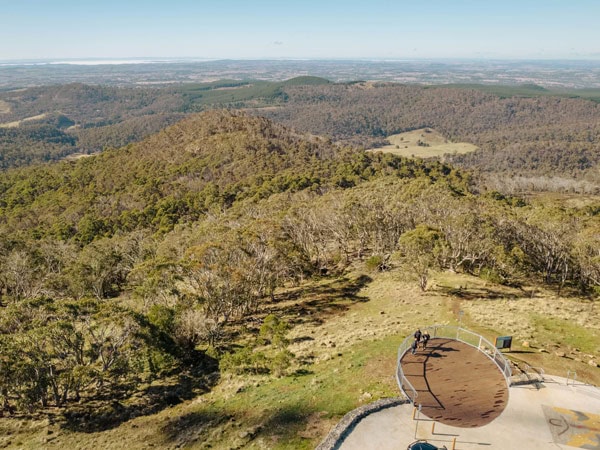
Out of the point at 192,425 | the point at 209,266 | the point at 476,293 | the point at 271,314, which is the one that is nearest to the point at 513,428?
the point at 192,425

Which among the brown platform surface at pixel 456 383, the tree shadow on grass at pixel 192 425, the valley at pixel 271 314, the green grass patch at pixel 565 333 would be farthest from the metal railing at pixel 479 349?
the tree shadow on grass at pixel 192 425

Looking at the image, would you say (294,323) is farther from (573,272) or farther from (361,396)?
(573,272)

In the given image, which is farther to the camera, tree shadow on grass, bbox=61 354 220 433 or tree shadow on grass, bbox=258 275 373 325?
tree shadow on grass, bbox=258 275 373 325

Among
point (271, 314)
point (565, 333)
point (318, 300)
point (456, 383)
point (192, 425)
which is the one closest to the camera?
point (456, 383)

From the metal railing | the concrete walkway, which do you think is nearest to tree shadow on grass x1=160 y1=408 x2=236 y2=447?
the concrete walkway

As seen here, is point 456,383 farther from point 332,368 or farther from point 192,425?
point 192,425

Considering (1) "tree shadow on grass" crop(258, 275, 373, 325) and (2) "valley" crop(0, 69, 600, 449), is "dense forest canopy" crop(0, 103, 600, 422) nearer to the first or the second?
(2) "valley" crop(0, 69, 600, 449)
